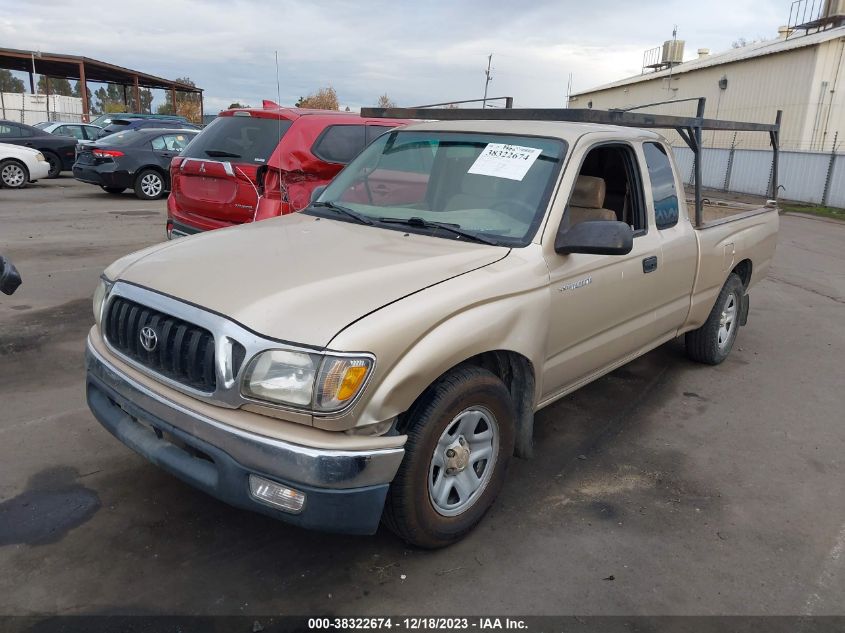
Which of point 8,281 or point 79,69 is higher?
point 79,69

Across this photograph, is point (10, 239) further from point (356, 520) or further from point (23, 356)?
point (356, 520)

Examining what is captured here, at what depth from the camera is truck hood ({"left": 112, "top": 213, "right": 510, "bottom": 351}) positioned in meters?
2.51

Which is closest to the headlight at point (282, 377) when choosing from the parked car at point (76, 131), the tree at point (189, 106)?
the parked car at point (76, 131)

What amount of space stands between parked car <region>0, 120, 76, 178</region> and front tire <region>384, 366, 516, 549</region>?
17.5 metres

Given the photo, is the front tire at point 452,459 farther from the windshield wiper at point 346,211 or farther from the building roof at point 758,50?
the building roof at point 758,50

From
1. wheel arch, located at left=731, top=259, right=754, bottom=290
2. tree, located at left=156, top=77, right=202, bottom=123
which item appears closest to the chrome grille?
wheel arch, located at left=731, top=259, right=754, bottom=290

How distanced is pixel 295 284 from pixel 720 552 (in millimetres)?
2272

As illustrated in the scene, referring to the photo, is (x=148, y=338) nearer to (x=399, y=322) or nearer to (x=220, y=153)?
(x=399, y=322)

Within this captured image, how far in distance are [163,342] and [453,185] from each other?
1.82 meters

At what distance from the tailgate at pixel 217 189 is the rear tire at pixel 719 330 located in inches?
160

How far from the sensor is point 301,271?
2.85 metres

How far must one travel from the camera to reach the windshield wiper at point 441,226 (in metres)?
3.29

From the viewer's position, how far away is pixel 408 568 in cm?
289

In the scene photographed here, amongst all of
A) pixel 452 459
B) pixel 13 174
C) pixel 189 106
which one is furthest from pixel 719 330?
pixel 189 106
